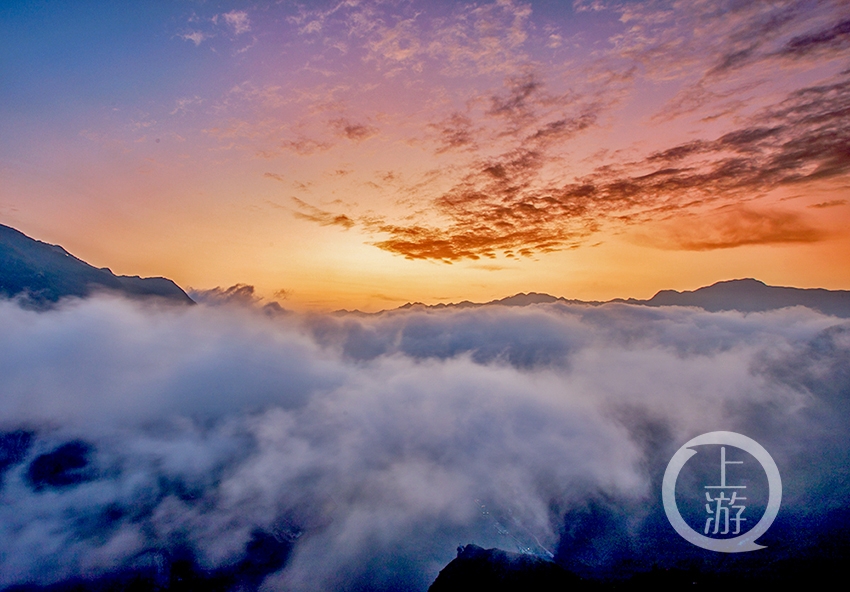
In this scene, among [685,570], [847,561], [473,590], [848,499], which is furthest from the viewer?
[848,499]

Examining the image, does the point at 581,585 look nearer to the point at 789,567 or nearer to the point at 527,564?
the point at 527,564

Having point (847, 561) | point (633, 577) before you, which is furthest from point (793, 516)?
point (633, 577)

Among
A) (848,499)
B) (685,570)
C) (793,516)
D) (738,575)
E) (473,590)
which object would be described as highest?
(848,499)

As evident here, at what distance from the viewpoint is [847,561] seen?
151750 millimetres

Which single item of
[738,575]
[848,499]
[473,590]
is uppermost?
[848,499]

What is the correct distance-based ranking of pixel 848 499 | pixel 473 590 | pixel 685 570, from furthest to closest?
pixel 848 499, pixel 685 570, pixel 473 590

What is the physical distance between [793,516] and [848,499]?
34.0m

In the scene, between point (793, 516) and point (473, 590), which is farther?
point (793, 516)

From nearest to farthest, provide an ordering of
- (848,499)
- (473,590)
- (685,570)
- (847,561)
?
(847,561) → (473,590) → (685,570) → (848,499)

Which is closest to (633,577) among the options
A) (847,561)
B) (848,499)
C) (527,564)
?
(527,564)

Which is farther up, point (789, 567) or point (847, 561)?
point (847, 561)

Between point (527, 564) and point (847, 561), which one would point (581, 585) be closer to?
point (527, 564)

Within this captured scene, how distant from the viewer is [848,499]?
194 meters

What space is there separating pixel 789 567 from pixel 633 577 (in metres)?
71.1
